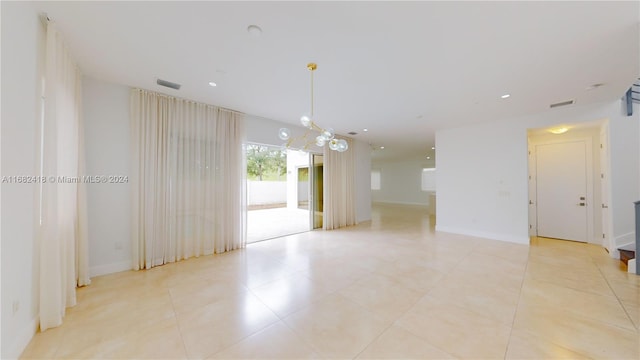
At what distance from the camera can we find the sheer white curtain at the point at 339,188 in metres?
6.57

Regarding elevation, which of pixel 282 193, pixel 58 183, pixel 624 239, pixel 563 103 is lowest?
pixel 624 239

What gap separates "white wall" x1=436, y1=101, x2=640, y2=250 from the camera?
4129 mm

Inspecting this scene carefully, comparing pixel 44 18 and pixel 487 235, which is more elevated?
pixel 44 18

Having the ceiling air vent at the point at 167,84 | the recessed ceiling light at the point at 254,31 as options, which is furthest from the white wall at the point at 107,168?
the recessed ceiling light at the point at 254,31

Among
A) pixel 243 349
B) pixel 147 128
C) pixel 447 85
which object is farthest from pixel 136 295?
pixel 447 85

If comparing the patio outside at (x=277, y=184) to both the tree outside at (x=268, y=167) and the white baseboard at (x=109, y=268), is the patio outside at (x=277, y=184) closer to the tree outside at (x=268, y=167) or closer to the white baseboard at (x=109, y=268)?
the tree outside at (x=268, y=167)

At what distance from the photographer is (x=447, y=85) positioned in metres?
3.41

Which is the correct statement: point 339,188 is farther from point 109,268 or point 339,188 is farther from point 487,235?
point 109,268

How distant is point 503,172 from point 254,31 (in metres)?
6.06

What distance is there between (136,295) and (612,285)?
20.2 feet

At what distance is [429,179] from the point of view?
13172mm

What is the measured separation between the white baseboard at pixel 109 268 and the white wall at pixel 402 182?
13303 millimetres

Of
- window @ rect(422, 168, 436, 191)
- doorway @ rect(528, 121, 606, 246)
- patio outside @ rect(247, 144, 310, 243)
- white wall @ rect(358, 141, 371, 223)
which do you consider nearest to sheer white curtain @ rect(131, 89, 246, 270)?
white wall @ rect(358, 141, 371, 223)

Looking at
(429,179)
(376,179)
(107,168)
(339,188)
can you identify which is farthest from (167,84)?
(376,179)
